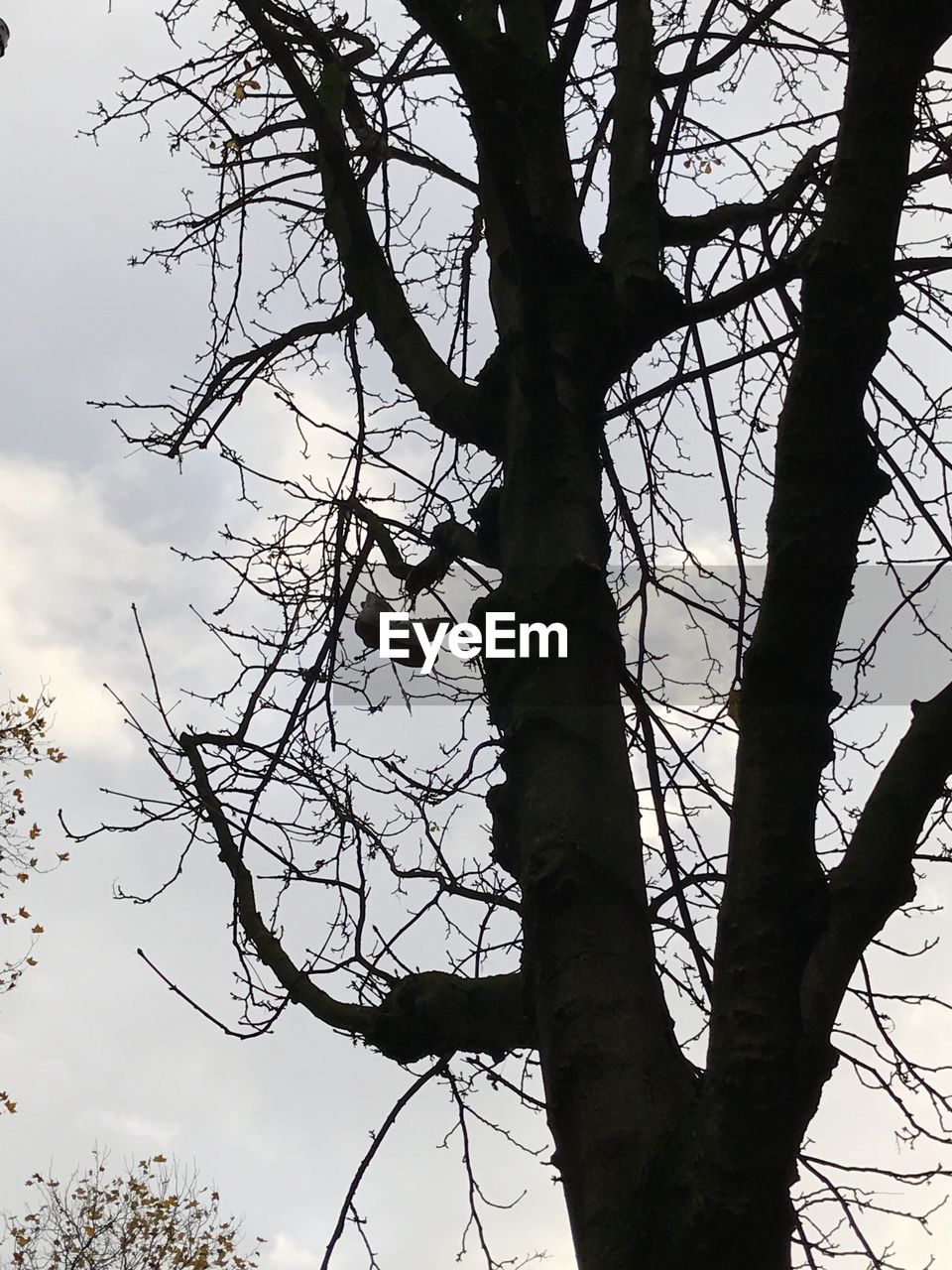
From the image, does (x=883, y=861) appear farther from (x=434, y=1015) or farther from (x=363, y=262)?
(x=363, y=262)

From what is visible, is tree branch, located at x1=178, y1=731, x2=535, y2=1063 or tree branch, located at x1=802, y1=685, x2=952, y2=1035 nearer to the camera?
tree branch, located at x1=802, y1=685, x2=952, y2=1035

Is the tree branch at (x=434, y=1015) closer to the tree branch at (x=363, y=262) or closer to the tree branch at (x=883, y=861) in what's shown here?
the tree branch at (x=883, y=861)

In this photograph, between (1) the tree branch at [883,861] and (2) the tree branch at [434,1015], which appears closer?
(1) the tree branch at [883,861]

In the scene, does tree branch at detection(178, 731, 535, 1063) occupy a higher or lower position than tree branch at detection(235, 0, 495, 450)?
lower

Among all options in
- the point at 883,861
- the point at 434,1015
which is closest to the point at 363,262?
the point at 434,1015

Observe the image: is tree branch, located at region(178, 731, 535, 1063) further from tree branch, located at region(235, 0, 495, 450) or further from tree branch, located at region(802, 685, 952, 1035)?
tree branch, located at region(235, 0, 495, 450)

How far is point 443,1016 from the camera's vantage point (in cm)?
220

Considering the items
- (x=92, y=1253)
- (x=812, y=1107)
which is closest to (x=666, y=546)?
(x=812, y=1107)

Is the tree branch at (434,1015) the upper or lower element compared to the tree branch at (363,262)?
lower

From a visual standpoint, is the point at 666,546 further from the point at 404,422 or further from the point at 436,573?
the point at 436,573

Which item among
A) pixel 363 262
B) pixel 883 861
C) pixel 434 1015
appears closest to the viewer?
pixel 883 861

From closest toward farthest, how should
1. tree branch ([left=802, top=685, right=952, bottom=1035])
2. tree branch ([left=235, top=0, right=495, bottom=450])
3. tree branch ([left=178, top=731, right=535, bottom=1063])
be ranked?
tree branch ([left=802, top=685, right=952, bottom=1035]), tree branch ([left=178, top=731, right=535, bottom=1063]), tree branch ([left=235, top=0, right=495, bottom=450])

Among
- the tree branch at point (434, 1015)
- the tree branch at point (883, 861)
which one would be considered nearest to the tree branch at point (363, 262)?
the tree branch at point (434, 1015)

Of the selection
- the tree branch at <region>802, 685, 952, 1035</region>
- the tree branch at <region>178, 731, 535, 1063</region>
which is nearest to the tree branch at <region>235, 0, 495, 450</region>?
the tree branch at <region>178, 731, 535, 1063</region>
